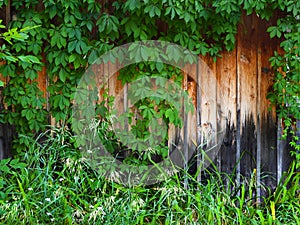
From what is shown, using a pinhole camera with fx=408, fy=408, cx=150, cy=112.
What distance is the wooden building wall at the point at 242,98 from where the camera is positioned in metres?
3.42

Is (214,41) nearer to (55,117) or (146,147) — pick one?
(146,147)

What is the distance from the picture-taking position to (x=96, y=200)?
2.85m

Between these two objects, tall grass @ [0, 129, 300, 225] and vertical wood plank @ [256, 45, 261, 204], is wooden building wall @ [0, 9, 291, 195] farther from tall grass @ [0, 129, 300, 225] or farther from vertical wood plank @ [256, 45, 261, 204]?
tall grass @ [0, 129, 300, 225]

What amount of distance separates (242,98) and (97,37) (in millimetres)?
1313

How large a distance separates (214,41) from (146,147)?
1.04 metres

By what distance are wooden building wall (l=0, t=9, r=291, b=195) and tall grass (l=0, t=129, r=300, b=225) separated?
29 centimetres

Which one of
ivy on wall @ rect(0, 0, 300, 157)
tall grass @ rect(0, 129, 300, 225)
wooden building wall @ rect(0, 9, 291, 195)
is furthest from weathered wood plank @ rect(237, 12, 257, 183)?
tall grass @ rect(0, 129, 300, 225)

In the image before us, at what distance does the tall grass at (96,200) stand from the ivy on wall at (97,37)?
35 cm

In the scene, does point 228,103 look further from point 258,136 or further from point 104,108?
point 104,108

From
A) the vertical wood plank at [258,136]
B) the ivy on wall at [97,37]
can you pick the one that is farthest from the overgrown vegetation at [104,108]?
the vertical wood plank at [258,136]

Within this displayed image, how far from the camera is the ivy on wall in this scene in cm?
311

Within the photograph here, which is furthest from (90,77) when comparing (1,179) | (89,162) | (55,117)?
(1,179)

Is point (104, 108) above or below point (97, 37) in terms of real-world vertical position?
below

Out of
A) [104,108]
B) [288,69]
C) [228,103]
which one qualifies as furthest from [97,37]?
[288,69]
